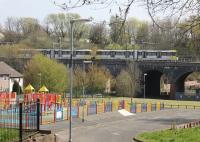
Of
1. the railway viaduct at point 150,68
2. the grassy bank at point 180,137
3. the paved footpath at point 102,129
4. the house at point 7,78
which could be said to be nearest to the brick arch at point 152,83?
the railway viaduct at point 150,68

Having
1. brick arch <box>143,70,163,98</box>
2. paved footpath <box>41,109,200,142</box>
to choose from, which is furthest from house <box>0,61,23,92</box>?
brick arch <box>143,70,163,98</box>

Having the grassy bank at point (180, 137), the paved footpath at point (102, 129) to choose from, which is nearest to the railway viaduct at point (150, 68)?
the paved footpath at point (102, 129)

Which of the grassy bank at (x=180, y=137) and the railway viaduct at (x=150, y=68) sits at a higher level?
the railway viaduct at (x=150, y=68)

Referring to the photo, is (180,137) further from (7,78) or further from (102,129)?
(7,78)

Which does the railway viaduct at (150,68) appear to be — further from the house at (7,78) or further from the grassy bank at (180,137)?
the grassy bank at (180,137)

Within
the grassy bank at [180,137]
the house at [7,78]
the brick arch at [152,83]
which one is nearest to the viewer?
the grassy bank at [180,137]

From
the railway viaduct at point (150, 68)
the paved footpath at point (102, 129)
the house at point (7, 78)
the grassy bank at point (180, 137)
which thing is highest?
the railway viaduct at point (150, 68)

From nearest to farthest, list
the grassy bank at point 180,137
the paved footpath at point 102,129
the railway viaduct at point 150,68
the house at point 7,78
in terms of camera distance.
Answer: the grassy bank at point 180,137 → the paved footpath at point 102,129 → the house at point 7,78 → the railway viaduct at point 150,68

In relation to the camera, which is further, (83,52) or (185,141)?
(83,52)

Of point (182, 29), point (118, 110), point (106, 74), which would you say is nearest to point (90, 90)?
point (106, 74)

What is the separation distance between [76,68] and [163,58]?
23.7m

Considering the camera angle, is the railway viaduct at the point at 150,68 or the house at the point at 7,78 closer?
the house at the point at 7,78

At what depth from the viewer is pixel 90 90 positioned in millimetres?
108125

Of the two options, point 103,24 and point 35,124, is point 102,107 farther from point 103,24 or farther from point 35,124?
point 103,24
